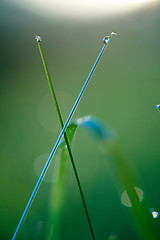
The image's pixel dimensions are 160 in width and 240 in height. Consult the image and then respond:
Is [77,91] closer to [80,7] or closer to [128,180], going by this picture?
[80,7]

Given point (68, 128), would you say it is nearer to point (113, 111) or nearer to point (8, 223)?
point (8, 223)

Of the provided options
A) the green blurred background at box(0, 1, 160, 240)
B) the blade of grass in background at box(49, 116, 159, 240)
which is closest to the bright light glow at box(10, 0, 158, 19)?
the green blurred background at box(0, 1, 160, 240)

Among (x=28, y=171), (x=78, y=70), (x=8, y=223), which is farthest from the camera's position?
(x=78, y=70)

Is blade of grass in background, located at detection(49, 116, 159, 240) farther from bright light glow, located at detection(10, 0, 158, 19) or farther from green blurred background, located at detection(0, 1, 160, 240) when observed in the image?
bright light glow, located at detection(10, 0, 158, 19)

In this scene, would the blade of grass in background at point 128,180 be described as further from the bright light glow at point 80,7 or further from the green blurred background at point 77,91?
the bright light glow at point 80,7

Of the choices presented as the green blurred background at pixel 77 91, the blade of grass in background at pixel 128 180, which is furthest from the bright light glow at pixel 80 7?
the blade of grass in background at pixel 128 180

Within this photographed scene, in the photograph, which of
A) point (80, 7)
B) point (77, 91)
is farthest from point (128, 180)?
point (80, 7)

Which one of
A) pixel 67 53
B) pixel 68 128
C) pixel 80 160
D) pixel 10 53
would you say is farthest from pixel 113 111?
pixel 68 128
